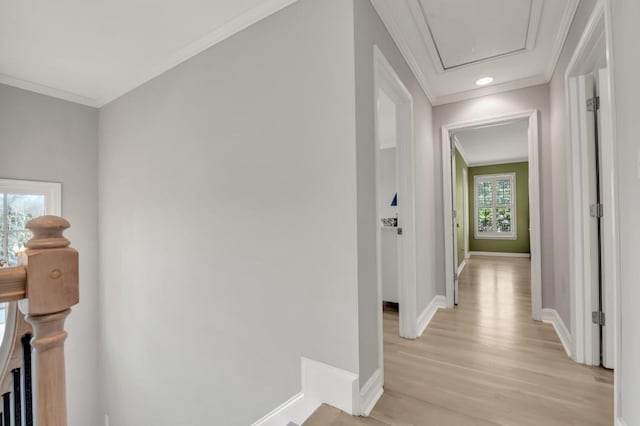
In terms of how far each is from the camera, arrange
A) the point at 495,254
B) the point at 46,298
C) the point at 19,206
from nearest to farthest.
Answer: the point at 46,298 < the point at 19,206 < the point at 495,254

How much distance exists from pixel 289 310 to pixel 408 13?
2076 mm

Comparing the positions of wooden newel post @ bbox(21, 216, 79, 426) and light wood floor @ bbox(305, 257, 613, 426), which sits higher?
Answer: wooden newel post @ bbox(21, 216, 79, 426)

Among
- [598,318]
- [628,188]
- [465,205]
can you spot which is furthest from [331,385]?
[465,205]

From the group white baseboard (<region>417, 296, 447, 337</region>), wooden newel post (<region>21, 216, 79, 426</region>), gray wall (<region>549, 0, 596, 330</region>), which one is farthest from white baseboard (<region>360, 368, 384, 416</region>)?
gray wall (<region>549, 0, 596, 330</region>)

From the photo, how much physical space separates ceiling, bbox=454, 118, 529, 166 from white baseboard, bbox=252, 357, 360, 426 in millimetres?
3642

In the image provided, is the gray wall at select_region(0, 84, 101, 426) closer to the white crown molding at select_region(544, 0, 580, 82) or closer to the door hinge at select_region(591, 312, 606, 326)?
the white crown molding at select_region(544, 0, 580, 82)

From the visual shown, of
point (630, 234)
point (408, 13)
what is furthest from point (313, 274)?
→ point (408, 13)

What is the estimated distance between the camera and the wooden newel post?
0.66 m

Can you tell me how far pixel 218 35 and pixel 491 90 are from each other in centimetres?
275

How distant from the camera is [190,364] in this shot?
2.32 m

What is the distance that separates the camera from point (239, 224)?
6.54ft

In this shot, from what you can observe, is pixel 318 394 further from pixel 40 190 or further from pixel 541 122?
pixel 40 190

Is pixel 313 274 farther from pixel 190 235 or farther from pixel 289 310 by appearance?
pixel 190 235

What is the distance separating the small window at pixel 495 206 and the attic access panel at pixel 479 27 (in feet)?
20.8
